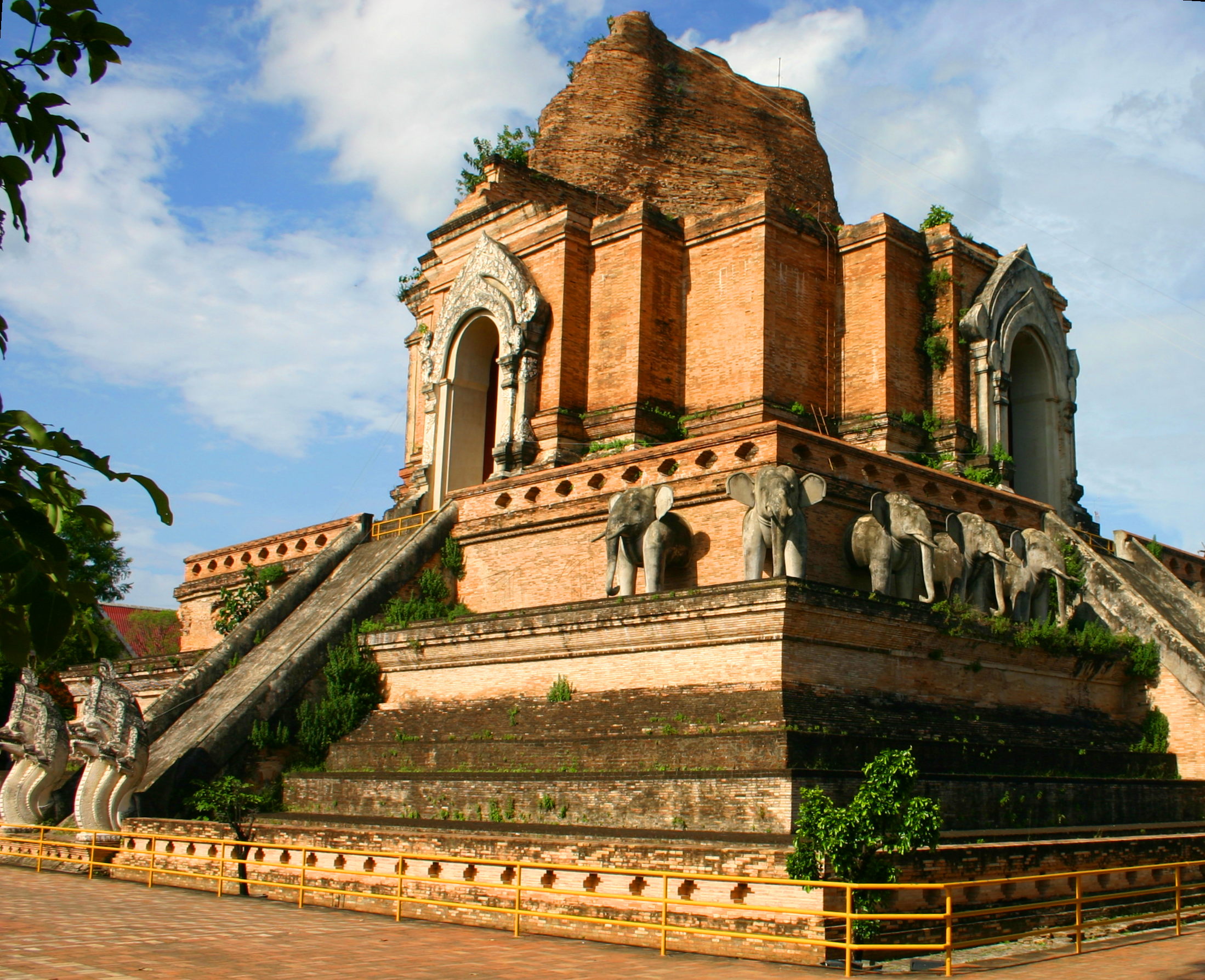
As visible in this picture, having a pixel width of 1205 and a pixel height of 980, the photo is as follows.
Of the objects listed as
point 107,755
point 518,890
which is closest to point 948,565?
point 518,890

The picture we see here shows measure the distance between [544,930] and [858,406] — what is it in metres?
12.1

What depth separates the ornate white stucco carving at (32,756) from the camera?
1510 centimetres

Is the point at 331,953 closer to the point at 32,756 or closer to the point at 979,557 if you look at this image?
the point at 32,756

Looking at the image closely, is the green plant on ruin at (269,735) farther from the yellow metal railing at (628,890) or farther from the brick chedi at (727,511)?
the yellow metal railing at (628,890)

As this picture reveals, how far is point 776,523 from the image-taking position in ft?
46.2

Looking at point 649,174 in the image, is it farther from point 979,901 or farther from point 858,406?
point 979,901

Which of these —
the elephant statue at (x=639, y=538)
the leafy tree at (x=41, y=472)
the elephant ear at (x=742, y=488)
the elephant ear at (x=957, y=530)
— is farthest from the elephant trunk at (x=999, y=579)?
the leafy tree at (x=41, y=472)

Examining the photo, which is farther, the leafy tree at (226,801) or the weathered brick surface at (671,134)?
the weathered brick surface at (671,134)

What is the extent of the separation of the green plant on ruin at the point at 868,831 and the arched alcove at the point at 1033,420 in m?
14.2

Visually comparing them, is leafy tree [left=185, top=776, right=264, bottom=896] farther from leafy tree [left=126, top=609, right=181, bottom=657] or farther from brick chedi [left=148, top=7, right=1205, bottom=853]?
leafy tree [left=126, top=609, right=181, bottom=657]

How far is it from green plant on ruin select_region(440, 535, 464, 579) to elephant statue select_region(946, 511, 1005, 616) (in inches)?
274

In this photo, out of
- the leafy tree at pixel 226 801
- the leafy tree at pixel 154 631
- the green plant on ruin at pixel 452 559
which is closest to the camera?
the leafy tree at pixel 226 801

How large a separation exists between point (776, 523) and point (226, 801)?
6.75 m

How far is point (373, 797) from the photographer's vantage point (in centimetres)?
1347
